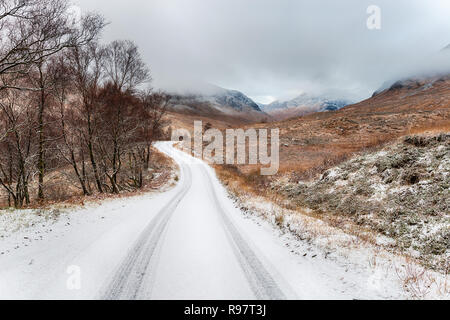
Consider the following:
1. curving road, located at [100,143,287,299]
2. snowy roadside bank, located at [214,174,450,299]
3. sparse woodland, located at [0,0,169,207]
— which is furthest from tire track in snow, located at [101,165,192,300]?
sparse woodland, located at [0,0,169,207]

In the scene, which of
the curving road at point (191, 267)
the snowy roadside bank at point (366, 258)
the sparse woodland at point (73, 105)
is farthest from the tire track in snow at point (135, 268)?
the sparse woodland at point (73, 105)

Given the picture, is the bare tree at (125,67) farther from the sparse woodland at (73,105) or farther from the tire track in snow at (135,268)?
the tire track in snow at (135,268)

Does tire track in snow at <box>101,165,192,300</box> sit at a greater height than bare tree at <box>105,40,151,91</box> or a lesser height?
lesser

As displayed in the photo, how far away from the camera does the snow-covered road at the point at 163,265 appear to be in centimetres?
416

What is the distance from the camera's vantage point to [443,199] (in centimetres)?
877

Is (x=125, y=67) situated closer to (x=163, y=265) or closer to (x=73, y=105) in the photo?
(x=73, y=105)

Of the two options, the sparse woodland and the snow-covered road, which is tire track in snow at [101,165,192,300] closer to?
the snow-covered road

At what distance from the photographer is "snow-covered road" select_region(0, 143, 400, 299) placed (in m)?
4.16

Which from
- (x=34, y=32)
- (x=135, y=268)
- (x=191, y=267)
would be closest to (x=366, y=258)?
(x=191, y=267)

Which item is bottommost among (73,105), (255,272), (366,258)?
(255,272)

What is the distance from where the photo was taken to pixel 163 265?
531 centimetres

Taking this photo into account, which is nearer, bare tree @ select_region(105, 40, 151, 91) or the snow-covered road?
the snow-covered road

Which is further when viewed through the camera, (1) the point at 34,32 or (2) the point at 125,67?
(2) the point at 125,67
